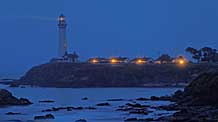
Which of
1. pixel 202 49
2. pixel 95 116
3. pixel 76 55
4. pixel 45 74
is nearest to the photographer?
pixel 95 116

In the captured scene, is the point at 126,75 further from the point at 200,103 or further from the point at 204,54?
the point at 200,103

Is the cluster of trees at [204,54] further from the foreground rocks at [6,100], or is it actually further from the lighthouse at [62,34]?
the foreground rocks at [6,100]

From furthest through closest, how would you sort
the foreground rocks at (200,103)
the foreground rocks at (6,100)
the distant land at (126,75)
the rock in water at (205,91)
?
the distant land at (126,75), the foreground rocks at (6,100), the rock in water at (205,91), the foreground rocks at (200,103)

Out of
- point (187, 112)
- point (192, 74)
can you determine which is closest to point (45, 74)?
point (192, 74)

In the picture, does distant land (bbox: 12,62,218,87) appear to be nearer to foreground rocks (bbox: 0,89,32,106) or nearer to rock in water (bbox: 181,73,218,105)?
foreground rocks (bbox: 0,89,32,106)

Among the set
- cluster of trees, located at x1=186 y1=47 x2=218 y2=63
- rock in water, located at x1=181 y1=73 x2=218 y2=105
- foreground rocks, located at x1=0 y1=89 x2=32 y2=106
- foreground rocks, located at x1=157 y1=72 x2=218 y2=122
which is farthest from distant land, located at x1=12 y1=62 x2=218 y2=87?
rock in water, located at x1=181 y1=73 x2=218 y2=105

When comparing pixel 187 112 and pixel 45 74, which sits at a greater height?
pixel 45 74

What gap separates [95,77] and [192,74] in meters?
21.5

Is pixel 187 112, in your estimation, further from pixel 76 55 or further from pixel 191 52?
pixel 76 55

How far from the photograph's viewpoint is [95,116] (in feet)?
177

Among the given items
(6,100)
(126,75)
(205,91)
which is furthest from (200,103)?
(126,75)

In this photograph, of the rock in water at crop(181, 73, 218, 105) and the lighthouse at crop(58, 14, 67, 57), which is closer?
the rock in water at crop(181, 73, 218, 105)

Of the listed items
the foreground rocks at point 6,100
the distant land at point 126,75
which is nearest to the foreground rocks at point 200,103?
the foreground rocks at point 6,100

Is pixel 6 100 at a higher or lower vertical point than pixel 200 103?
higher
